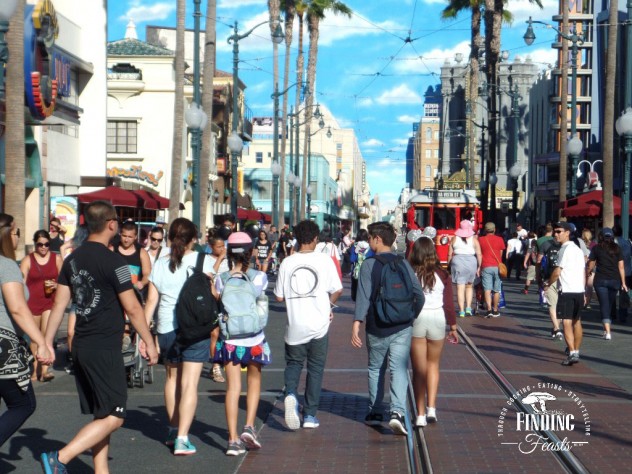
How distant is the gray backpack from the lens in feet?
28.4

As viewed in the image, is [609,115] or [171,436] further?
[609,115]

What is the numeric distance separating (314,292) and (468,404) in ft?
8.15

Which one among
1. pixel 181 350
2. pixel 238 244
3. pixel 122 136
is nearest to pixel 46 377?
pixel 181 350

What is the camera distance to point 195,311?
851 centimetres

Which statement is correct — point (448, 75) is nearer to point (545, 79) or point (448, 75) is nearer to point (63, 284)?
point (545, 79)

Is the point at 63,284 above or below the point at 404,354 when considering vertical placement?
above

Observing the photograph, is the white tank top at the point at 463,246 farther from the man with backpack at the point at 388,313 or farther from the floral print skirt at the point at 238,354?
the floral print skirt at the point at 238,354

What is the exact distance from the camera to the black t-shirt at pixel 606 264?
17547mm

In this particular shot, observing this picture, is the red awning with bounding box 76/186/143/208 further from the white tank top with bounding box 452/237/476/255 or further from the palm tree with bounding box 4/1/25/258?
the white tank top with bounding box 452/237/476/255

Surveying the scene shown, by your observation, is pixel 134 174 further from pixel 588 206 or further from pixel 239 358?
pixel 239 358

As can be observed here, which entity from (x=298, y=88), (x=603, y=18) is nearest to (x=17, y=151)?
(x=298, y=88)

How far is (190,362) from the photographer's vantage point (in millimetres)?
8586

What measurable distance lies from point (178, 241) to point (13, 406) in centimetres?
232

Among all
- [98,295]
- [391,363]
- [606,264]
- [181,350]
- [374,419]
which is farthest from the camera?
[606,264]
